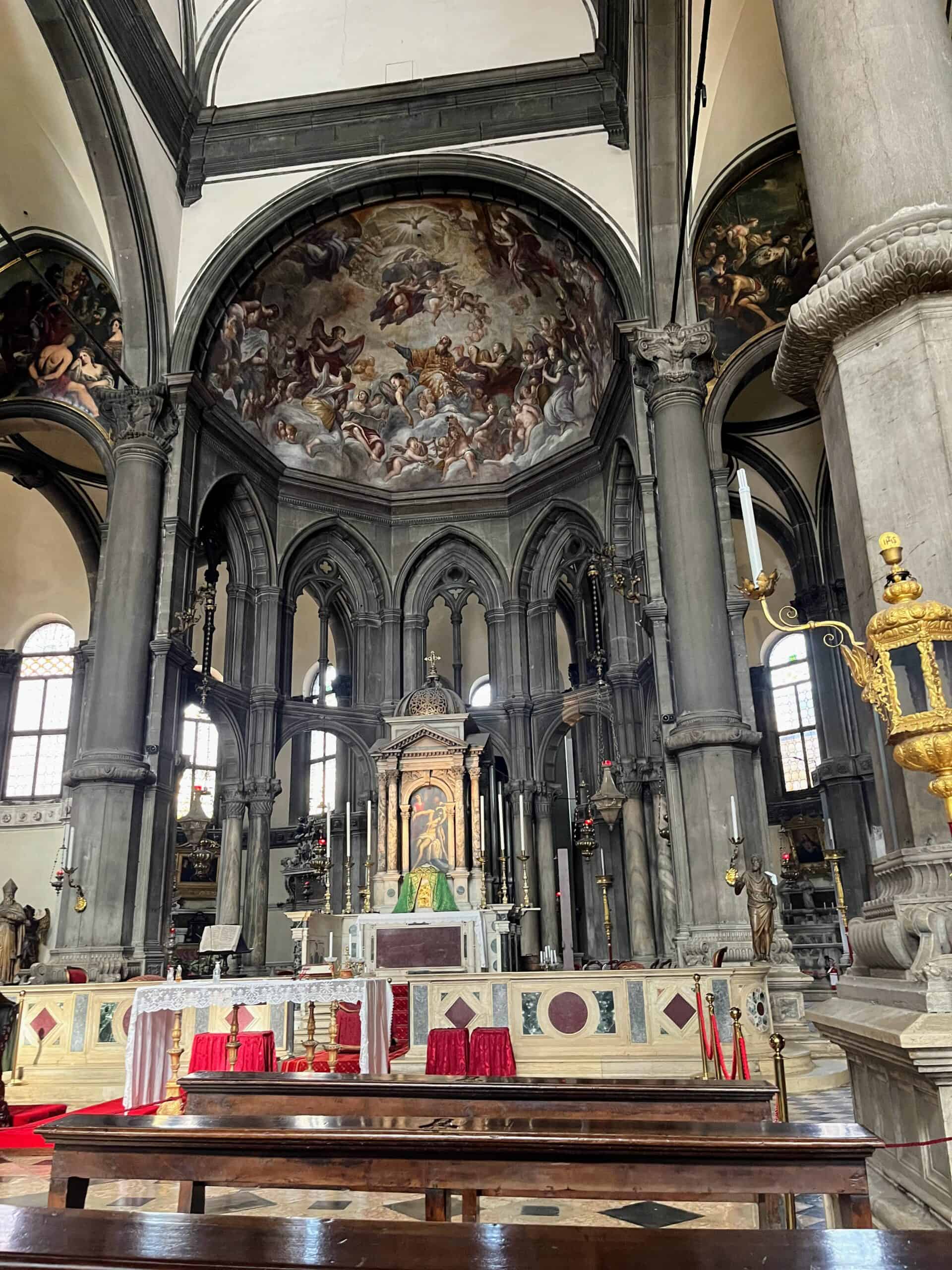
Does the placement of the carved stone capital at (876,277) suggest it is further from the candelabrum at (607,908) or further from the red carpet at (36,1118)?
the candelabrum at (607,908)

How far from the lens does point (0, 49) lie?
1360 cm

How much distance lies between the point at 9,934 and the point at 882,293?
16797mm

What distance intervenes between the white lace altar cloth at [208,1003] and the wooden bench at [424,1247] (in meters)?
6.01

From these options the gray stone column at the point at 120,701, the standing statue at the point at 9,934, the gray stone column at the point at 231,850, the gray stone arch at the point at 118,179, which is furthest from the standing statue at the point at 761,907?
the standing statue at the point at 9,934

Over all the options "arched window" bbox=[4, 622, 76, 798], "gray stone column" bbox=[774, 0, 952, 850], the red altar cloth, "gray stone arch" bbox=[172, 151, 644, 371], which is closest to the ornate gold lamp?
"gray stone column" bbox=[774, 0, 952, 850]

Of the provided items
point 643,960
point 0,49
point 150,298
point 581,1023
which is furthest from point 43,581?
point 581,1023

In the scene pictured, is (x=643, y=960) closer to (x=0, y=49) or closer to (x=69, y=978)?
(x=69, y=978)

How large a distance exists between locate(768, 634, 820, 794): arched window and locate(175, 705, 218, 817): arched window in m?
14.7

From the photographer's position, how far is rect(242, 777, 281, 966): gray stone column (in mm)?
17484

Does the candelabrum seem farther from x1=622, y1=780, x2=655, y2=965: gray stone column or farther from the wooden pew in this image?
the wooden pew

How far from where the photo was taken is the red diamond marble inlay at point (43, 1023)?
9.91 m

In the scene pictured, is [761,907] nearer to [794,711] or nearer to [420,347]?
[794,711]

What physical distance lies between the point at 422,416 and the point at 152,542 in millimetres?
8040

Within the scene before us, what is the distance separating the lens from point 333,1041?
9.60 m
